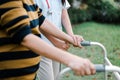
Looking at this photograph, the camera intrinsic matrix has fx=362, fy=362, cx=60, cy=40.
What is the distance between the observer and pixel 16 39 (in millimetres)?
1752

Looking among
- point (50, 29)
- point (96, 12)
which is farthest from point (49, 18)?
point (96, 12)

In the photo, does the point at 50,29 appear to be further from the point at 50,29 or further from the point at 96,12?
the point at 96,12

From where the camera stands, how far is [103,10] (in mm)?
11078

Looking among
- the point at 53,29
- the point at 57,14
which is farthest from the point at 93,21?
the point at 53,29

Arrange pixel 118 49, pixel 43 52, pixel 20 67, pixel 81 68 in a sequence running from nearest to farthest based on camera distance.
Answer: pixel 81 68
pixel 43 52
pixel 20 67
pixel 118 49

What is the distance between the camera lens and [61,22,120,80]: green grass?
663 cm

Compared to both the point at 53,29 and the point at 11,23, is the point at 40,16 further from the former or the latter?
the point at 11,23

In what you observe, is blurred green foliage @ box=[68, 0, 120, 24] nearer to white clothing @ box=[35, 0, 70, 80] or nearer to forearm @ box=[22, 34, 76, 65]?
white clothing @ box=[35, 0, 70, 80]

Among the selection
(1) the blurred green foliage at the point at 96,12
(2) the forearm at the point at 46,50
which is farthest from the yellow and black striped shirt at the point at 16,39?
(1) the blurred green foliage at the point at 96,12

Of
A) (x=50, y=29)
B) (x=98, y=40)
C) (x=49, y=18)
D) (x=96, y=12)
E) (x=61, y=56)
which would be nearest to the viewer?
(x=61, y=56)

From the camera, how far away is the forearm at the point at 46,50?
1.66m

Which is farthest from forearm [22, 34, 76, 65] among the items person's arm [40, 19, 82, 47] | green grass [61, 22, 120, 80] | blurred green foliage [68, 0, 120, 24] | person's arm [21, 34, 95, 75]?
blurred green foliage [68, 0, 120, 24]

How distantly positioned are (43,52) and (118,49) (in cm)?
613

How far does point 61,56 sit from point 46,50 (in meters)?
0.08
